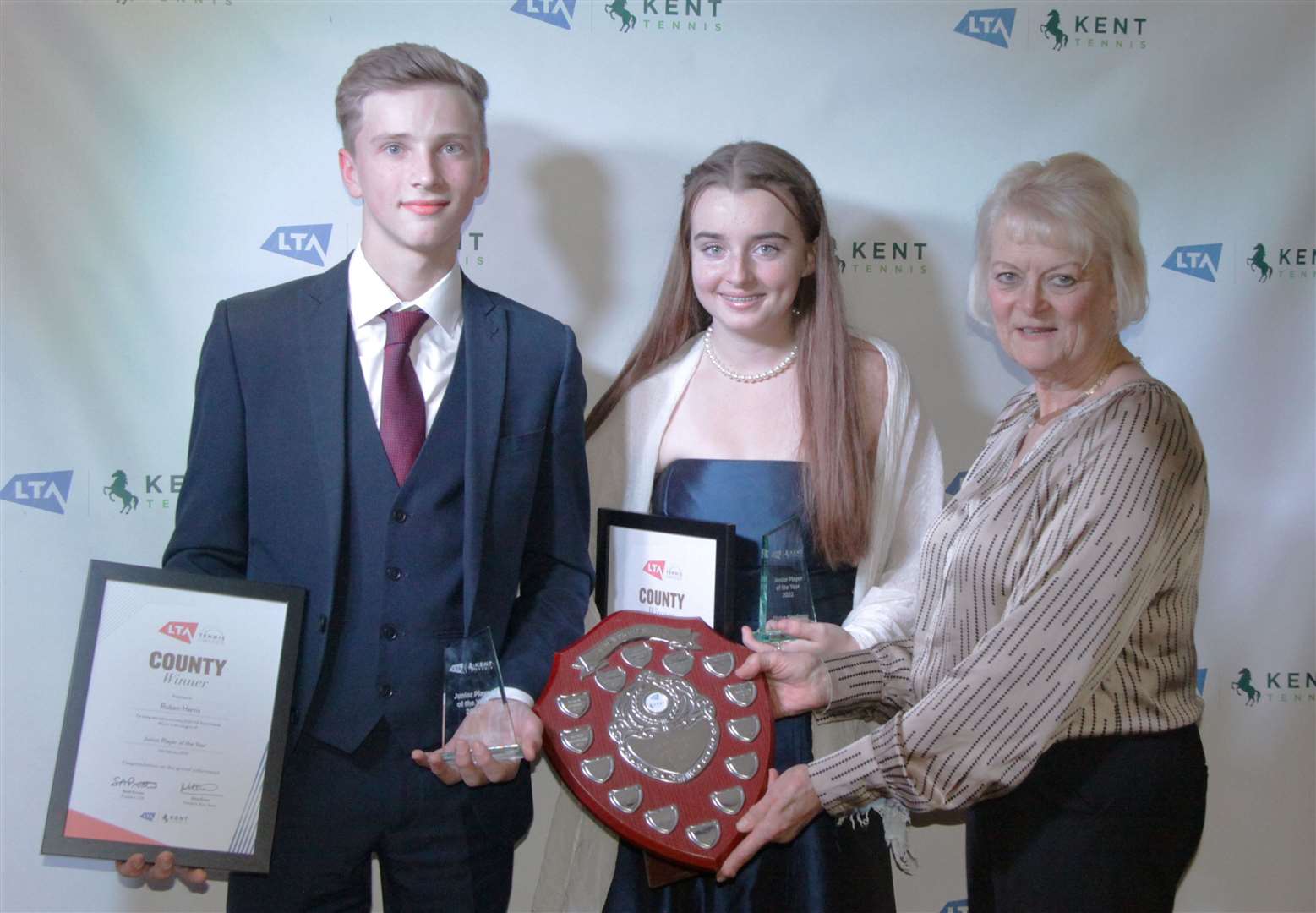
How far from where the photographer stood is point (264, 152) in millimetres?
2287

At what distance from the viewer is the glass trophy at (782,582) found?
6.29 feet

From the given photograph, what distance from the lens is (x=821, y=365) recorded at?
2.08 metres

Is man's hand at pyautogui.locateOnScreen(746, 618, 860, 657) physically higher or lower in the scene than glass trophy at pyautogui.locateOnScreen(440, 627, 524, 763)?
higher

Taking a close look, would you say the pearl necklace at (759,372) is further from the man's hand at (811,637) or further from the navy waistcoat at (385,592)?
the navy waistcoat at (385,592)

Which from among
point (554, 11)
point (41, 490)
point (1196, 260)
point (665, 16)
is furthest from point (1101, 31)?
point (41, 490)

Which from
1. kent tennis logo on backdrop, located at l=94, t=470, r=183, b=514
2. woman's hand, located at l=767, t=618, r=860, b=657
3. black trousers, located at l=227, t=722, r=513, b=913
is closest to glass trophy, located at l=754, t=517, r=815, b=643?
woman's hand, located at l=767, t=618, r=860, b=657

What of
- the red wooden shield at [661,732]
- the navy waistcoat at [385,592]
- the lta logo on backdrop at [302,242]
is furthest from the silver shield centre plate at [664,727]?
A: the lta logo on backdrop at [302,242]

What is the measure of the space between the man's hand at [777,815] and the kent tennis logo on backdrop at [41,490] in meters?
1.49

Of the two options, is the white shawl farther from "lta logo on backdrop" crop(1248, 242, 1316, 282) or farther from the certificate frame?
"lta logo on backdrop" crop(1248, 242, 1316, 282)

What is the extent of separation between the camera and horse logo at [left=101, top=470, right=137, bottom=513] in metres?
2.29

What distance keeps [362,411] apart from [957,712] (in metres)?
0.99

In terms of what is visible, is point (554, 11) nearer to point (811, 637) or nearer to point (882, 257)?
point (882, 257)

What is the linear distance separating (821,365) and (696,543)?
0.41 meters

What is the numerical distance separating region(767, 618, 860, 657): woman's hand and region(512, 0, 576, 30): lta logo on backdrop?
4.23 ft
